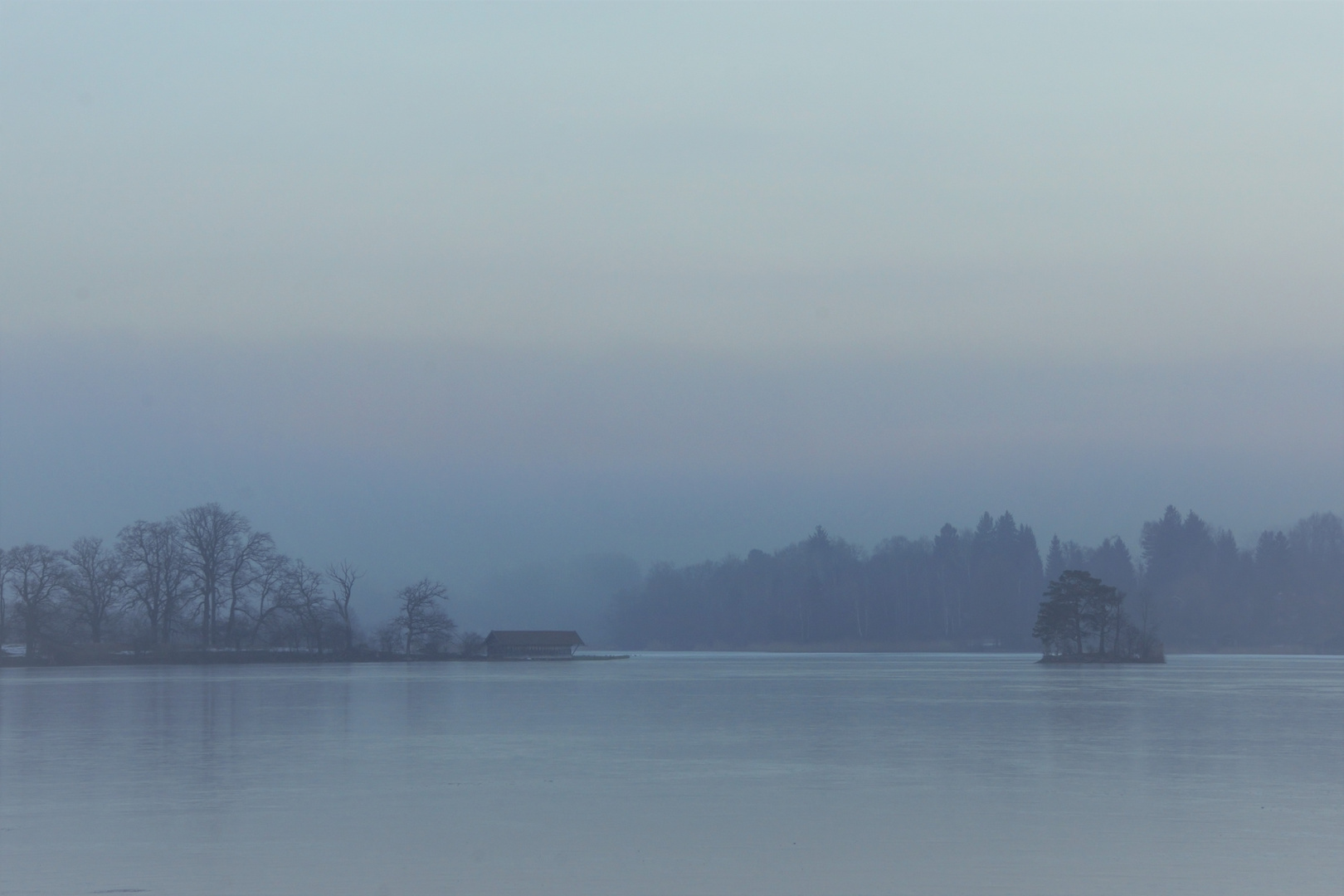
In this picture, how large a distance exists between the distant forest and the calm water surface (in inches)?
3737

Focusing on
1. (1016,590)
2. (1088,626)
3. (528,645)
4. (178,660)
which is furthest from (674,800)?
(1016,590)

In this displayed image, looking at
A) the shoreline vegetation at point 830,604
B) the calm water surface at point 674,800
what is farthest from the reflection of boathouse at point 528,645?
the calm water surface at point 674,800

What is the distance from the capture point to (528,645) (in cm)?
9894

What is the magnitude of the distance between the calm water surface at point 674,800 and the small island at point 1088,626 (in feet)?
144

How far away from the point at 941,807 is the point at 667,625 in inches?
5835

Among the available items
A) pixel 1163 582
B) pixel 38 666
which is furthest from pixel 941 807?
pixel 1163 582

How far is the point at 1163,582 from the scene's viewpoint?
127188 millimetres

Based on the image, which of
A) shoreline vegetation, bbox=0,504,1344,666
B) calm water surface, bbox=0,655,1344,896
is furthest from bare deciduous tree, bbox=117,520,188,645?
calm water surface, bbox=0,655,1344,896

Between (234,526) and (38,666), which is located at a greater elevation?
(234,526)

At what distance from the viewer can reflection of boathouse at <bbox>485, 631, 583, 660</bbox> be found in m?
97.6

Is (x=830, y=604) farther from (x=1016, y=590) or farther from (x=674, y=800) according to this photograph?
(x=674, y=800)

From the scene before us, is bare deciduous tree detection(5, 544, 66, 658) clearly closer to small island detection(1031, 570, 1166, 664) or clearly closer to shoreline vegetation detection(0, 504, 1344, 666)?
shoreline vegetation detection(0, 504, 1344, 666)

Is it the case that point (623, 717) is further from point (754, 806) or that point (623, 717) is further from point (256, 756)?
point (754, 806)

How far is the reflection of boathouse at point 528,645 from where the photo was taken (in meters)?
97.6
